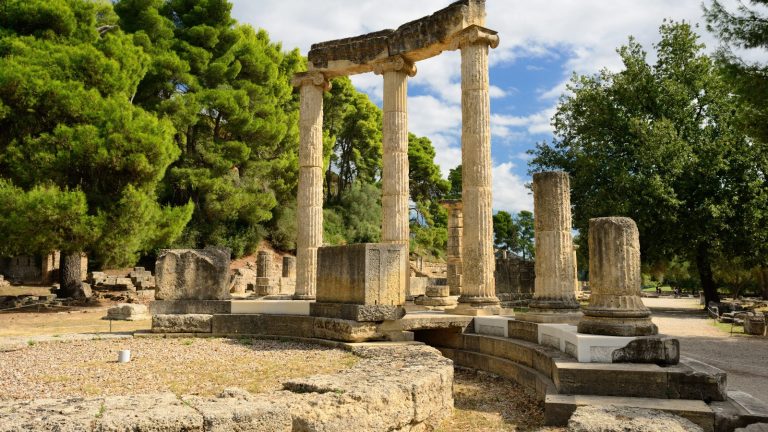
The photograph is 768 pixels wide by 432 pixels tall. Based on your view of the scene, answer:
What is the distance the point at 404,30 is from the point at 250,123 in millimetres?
15460

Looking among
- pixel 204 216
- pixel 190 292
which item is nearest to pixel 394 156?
pixel 190 292

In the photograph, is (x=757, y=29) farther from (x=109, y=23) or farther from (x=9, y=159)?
(x=109, y=23)

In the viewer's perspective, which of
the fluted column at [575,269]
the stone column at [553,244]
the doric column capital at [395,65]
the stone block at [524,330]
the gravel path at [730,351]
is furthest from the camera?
the doric column capital at [395,65]

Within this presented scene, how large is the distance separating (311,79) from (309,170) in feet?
8.42

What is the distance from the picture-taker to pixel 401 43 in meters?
14.0

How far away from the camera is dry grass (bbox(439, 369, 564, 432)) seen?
223 inches

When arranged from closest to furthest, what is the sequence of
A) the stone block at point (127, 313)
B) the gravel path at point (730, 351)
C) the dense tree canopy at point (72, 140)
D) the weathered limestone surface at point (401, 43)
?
the gravel path at point (730, 351), the weathered limestone surface at point (401, 43), the stone block at point (127, 313), the dense tree canopy at point (72, 140)

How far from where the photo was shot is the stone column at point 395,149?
1434cm

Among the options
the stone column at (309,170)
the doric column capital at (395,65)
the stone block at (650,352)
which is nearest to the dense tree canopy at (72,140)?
the stone column at (309,170)

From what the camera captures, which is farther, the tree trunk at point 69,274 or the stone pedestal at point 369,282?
the tree trunk at point 69,274

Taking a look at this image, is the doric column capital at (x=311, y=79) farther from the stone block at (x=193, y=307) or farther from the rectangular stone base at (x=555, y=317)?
the rectangular stone base at (x=555, y=317)

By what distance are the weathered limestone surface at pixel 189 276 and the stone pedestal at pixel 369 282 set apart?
2.91 metres

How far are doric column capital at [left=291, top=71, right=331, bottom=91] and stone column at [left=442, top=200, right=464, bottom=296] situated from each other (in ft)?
27.0

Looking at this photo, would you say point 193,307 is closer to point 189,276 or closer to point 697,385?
point 189,276
